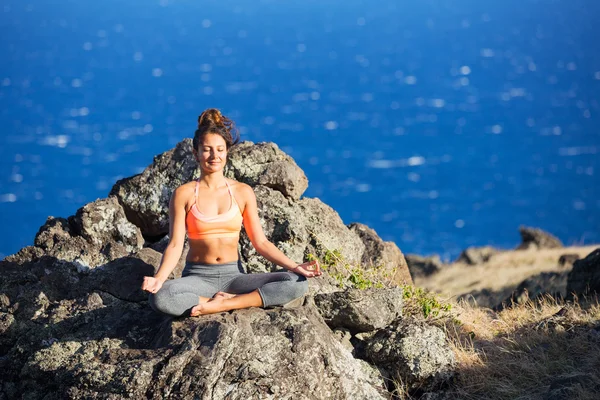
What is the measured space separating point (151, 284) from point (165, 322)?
1.89ft

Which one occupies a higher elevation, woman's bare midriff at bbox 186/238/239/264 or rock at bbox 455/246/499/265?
rock at bbox 455/246/499/265

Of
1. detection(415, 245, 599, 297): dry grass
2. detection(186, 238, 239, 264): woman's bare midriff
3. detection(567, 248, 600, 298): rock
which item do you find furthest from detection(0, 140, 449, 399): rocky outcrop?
detection(415, 245, 599, 297): dry grass

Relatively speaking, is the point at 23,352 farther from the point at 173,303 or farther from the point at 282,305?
the point at 282,305

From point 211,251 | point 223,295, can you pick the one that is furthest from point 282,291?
point 211,251

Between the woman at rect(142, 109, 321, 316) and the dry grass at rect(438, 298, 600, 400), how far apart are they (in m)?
1.83

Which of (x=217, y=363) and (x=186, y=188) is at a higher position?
(x=186, y=188)

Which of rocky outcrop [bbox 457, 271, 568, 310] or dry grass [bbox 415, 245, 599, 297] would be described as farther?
dry grass [bbox 415, 245, 599, 297]

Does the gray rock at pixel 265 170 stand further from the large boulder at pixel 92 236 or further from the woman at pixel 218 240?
the woman at pixel 218 240

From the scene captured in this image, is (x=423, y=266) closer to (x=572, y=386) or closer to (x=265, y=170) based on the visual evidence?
(x=265, y=170)

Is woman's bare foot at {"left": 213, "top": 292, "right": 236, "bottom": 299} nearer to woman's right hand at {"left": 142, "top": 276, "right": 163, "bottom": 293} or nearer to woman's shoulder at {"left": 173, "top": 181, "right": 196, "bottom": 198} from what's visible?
woman's right hand at {"left": 142, "top": 276, "right": 163, "bottom": 293}

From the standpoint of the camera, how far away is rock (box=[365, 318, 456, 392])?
722 cm

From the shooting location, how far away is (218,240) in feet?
23.0

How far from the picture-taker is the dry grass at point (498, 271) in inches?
→ 637

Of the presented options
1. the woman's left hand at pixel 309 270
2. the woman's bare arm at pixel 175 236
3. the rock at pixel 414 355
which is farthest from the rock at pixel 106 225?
the rock at pixel 414 355
